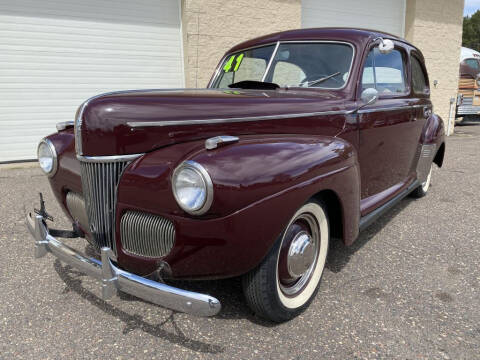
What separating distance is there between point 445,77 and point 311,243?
996cm

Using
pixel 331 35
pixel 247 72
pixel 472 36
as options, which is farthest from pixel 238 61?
pixel 472 36

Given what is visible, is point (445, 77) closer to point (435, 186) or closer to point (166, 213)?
point (435, 186)

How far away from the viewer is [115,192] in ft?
5.88

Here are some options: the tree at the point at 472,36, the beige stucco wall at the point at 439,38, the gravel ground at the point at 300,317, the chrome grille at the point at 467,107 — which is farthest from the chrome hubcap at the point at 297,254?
the tree at the point at 472,36

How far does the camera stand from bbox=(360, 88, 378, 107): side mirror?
2.55 meters

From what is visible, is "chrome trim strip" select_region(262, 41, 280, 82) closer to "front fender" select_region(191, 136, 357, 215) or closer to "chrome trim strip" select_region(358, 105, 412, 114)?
"chrome trim strip" select_region(358, 105, 412, 114)

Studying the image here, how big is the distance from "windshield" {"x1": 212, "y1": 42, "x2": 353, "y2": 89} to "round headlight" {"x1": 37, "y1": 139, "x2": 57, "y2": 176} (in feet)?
5.22

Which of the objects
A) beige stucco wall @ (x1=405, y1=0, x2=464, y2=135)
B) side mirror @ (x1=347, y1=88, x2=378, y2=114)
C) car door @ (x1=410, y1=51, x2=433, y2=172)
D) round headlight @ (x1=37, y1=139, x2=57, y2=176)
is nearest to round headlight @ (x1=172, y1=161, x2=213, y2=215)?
round headlight @ (x1=37, y1=139, x2=57, y2=176)

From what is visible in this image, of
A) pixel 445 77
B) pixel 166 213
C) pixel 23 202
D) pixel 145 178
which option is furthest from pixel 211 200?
pixel 445 77

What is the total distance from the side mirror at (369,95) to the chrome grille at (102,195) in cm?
172

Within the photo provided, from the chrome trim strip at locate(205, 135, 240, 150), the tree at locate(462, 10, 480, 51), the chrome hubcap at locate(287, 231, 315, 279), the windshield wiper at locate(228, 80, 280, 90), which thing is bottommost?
the chrome hubcap at locate(287, 231, 315, 279)

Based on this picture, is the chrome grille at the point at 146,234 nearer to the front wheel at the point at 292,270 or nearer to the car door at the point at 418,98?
the front wheel at the point at 292,270

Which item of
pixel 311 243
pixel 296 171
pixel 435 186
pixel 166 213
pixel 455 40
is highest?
pixel 455 40

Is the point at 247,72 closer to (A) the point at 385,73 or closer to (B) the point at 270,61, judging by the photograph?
(B) the point at 270,61
